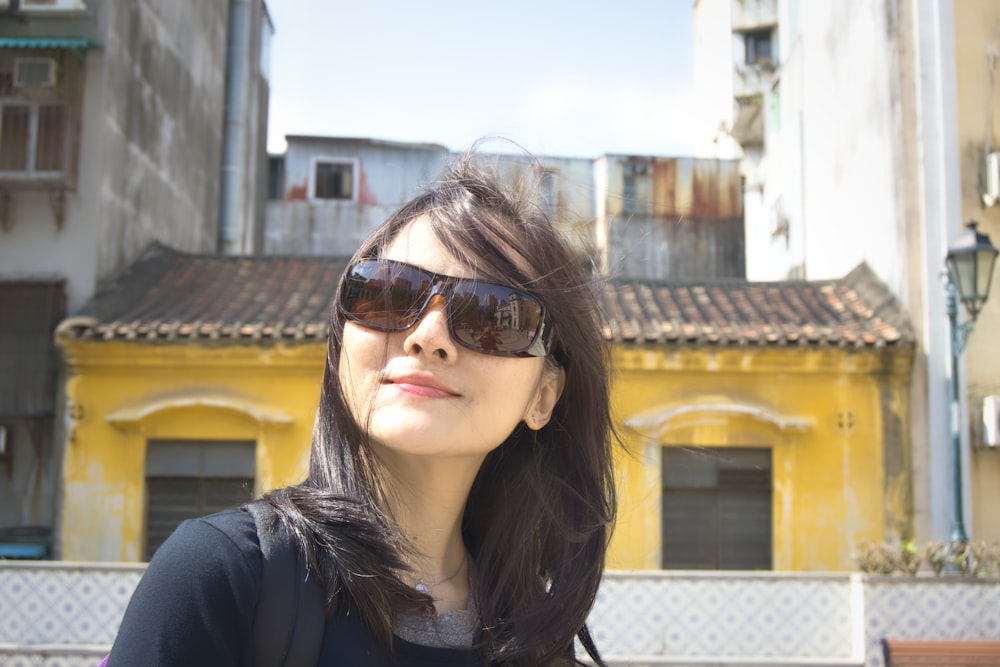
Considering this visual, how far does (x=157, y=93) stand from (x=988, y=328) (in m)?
10.9

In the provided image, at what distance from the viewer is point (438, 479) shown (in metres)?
1.70

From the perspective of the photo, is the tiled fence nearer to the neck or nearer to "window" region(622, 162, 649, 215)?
the neck

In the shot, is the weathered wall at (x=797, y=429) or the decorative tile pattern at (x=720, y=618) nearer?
the decorative tile pattern at (x=720, y=618)

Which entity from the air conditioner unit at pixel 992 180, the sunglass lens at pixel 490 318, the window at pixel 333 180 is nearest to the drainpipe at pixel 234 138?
the window at pixel 333 180

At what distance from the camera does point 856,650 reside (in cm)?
750

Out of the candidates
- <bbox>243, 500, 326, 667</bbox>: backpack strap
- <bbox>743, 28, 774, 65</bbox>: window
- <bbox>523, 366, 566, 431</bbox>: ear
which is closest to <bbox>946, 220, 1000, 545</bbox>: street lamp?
<bbox>523, 366, 566, 431</bbox>: ear

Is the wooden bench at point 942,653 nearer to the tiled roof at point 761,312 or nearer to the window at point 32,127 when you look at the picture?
the tiled roof at point 761,312

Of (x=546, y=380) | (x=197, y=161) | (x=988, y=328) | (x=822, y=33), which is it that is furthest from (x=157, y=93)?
(x=546, y=380)

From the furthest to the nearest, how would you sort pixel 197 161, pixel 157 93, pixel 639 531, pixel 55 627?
pixel 197 161, pixel 157 93, pixel 639 531, pixel 55 627

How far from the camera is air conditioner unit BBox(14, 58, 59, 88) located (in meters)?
10.9

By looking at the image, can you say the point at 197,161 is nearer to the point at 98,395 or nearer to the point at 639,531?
the point at 98,395

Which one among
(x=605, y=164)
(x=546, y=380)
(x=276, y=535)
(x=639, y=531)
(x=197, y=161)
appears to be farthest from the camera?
(x=605, y=164)

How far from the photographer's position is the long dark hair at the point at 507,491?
1473mm

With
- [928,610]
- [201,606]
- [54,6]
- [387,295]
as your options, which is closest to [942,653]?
[928,610]
